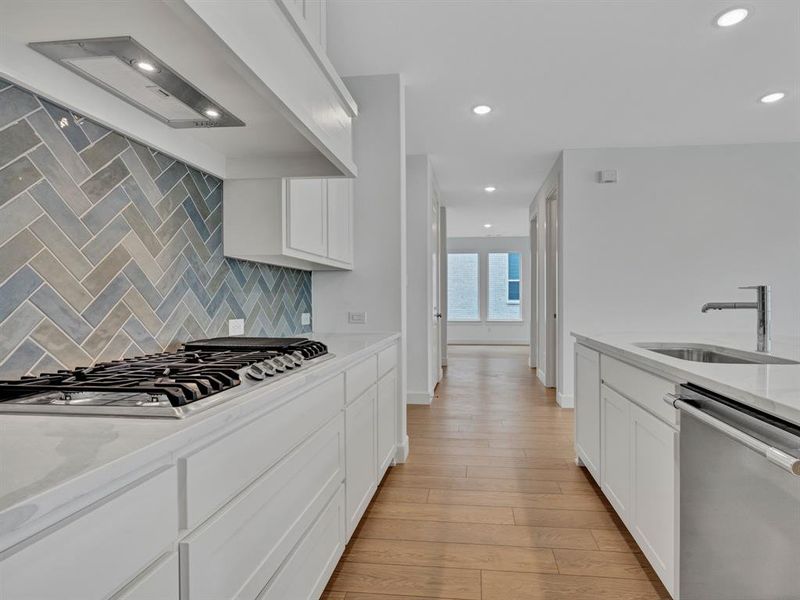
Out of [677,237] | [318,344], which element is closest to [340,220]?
[318,344]

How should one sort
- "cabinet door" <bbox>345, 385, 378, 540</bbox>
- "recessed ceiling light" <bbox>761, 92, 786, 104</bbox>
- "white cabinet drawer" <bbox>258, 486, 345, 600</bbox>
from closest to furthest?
"white cabinet drawer" <bbox>258, 486, 345, 600</bbox>
"cabinet door" <bbox>345, 385, 378, 540</bbox>
"recessed ceiling light" <bbox>761, 92, 786, 104</bbox>

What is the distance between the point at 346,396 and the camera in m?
1.88

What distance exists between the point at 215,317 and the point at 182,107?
90 cm

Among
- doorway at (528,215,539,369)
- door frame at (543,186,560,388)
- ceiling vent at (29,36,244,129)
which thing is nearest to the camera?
ceiling vent at (29,36,244,129)

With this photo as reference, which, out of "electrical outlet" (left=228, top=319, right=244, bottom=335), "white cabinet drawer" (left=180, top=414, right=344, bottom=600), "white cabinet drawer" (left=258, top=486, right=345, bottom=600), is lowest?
"white cabinet drawer" (left=258, top=486, right=345, bottom=600)

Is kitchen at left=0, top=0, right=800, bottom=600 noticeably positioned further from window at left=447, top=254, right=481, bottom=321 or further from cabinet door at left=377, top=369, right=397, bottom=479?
window at left=447, top=254, right=481, bottom=321

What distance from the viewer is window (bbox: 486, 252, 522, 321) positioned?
1168 cm

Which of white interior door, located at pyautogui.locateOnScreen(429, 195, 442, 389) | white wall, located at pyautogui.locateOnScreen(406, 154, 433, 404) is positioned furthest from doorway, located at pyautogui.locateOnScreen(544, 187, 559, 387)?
white wall, located at pyautogui.locateOnScreen(406, 154, 433, 404)

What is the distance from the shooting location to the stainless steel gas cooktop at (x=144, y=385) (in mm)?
882

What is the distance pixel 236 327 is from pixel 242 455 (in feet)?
4.46

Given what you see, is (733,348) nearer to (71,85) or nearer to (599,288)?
(71,85)

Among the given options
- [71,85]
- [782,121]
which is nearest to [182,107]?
[71,85]

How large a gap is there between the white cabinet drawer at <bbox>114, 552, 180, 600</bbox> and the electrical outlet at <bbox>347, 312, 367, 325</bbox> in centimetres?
247

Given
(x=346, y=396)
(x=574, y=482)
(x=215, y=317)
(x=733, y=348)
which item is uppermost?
(x=215, y=317)
